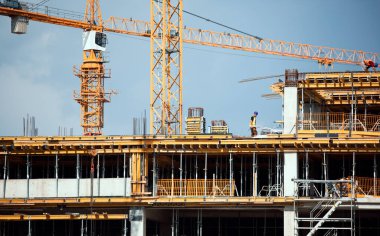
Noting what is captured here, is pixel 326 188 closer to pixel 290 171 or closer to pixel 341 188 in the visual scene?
pixel 341 188

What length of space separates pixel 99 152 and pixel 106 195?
12.6 feet

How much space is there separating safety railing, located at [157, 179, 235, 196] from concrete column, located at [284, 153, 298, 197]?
5046mm

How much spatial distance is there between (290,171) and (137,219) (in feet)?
44.7

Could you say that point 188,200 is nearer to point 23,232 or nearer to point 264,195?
point 264,195

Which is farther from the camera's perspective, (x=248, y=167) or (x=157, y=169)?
(x=248, y=167)

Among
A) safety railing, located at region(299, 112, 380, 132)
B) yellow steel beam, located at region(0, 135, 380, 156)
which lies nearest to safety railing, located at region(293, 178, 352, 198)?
yellow steel beam, located at region(0, 135, 380, 156)

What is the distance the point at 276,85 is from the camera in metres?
113

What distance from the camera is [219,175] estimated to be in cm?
10494

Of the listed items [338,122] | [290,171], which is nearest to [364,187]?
[290,171]

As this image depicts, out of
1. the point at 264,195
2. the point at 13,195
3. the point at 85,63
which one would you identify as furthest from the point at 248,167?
the point at 85,63

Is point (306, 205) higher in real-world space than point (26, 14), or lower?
lower

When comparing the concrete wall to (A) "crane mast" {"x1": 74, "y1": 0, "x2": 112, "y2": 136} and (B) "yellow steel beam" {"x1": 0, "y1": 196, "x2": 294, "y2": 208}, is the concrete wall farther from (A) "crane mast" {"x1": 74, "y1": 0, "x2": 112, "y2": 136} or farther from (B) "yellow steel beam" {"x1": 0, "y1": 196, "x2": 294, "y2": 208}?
(A) "crane mast" {"x1": 74, "y1": 0, "x2": 112, "y2": 136}

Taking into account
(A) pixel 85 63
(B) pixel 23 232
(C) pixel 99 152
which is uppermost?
(A) pixel 85 63

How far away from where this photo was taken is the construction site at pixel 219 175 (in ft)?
311
